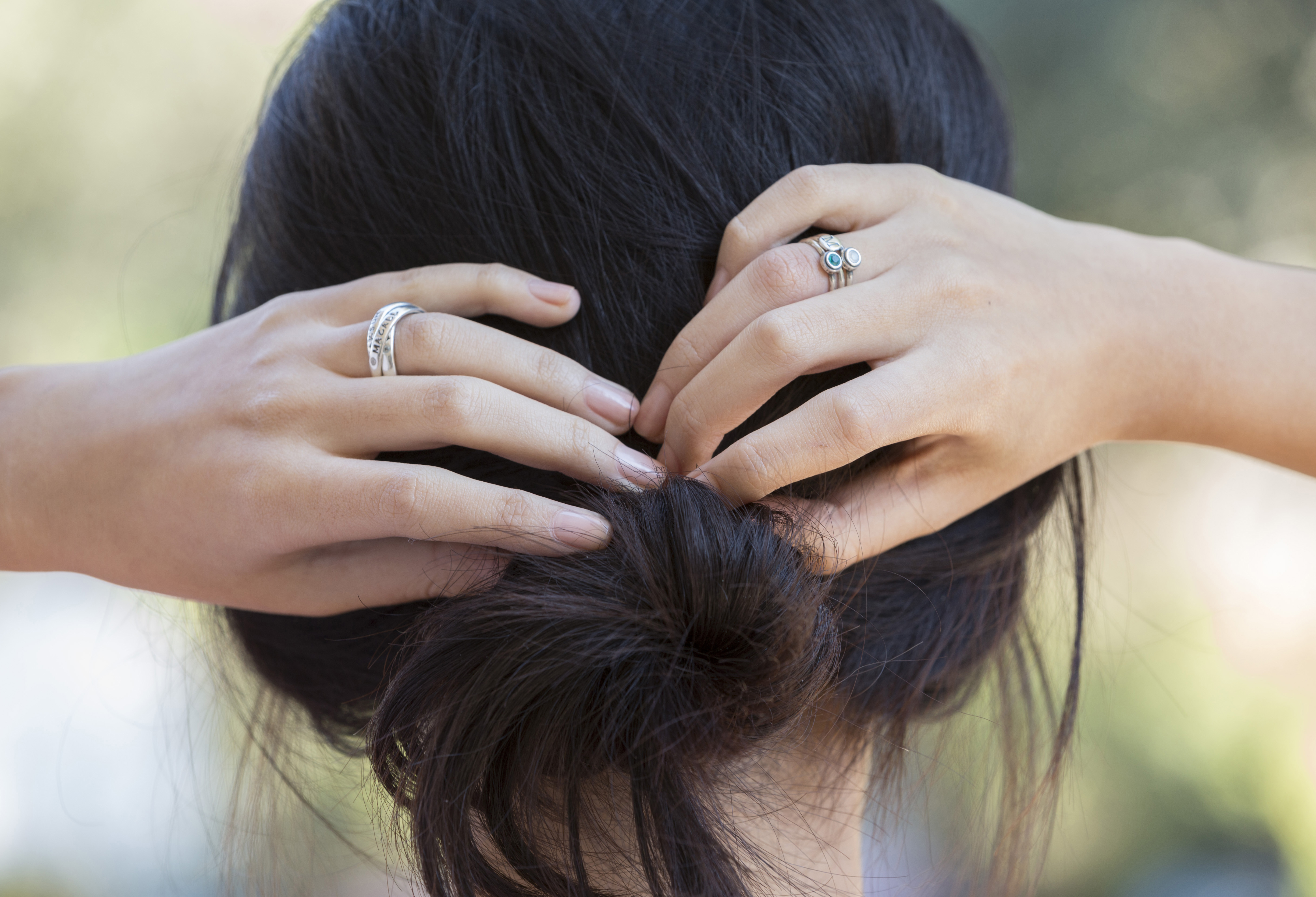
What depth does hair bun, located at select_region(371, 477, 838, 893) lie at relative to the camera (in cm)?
62

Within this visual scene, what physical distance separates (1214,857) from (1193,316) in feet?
8.71

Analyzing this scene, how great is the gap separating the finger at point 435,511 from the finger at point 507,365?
9 centimetres

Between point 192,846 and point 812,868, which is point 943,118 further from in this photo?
point 192,846

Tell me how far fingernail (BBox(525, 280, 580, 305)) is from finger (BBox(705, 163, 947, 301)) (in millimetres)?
133

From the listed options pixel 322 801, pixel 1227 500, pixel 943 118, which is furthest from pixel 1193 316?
pixel 1227 500

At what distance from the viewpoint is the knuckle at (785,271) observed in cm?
73

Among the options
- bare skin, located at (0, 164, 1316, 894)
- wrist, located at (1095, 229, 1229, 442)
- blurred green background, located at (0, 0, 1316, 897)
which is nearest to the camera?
bare skin, located at (0, 164, 1316, 894)

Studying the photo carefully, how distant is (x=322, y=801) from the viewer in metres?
1.37

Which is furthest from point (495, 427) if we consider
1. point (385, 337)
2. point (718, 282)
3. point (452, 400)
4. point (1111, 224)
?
point (1111, 224)

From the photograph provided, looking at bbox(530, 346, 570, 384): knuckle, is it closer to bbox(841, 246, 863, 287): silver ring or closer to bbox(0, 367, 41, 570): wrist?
bbox(841, 246, 863, 287): silver ring

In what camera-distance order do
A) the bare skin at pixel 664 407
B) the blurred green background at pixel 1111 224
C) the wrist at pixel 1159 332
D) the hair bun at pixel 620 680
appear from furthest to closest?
the blurred green background at pixel 1111 224 → the wrist at pixel 1159 332 → the bare skin at pixel 664 407 → the hair bun at pixel 620 680

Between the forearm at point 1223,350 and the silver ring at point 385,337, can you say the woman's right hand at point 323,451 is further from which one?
the forearm at point 1223,350

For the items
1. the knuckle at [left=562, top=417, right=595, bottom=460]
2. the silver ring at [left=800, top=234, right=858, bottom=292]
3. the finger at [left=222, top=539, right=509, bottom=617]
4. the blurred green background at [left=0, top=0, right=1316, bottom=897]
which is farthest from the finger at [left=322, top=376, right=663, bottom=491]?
the blurred green background at [left=0, top=0, right=1316, bottom=897]

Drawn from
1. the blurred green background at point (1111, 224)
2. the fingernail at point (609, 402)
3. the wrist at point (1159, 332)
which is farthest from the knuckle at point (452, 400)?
the blurred green background at point (1111, 224)
